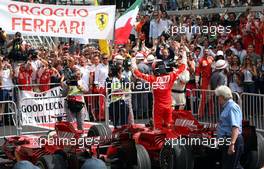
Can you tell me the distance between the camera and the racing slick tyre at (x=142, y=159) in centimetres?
1083

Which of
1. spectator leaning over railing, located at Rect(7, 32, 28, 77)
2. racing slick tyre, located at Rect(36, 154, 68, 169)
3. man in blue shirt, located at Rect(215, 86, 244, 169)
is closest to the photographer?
man in blue shirt, located at Rect(215, 86, 244, 169)

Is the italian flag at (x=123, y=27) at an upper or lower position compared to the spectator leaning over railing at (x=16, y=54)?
upper

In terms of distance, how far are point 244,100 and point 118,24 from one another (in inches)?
242

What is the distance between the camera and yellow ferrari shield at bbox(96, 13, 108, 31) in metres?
14.0

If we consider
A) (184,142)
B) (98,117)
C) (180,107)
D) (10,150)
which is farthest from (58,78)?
(184,142)

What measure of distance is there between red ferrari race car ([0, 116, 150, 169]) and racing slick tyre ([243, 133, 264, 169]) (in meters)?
1.77

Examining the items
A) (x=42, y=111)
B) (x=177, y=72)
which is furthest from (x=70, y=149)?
(x=42, y=111)

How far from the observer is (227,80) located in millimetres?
16547

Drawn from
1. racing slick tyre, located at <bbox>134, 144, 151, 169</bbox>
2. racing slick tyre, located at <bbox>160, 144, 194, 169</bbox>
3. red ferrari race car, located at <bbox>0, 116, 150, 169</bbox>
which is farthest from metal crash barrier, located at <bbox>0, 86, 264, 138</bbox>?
racing slick tyre, located at <bbox>134, 144, 151, 169</bbox>

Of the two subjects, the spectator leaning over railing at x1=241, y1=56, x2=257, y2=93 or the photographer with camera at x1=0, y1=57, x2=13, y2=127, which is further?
the photographer with camera at x1=0, y1=57, x2=13, y2=127

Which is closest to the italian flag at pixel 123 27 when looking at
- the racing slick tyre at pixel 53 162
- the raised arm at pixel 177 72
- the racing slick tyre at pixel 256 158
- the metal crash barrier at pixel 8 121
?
the metal crash barrier at pixel 8 121

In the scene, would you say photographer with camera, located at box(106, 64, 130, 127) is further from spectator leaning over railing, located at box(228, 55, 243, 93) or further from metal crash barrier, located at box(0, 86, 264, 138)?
spectator leaning over railing, located at box(228, 55, 243, 93)

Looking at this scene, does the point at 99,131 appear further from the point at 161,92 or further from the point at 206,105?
the point at 206,105

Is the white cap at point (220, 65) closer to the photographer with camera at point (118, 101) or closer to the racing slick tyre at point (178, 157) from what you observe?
the photographer with camera at point (118, 101)
